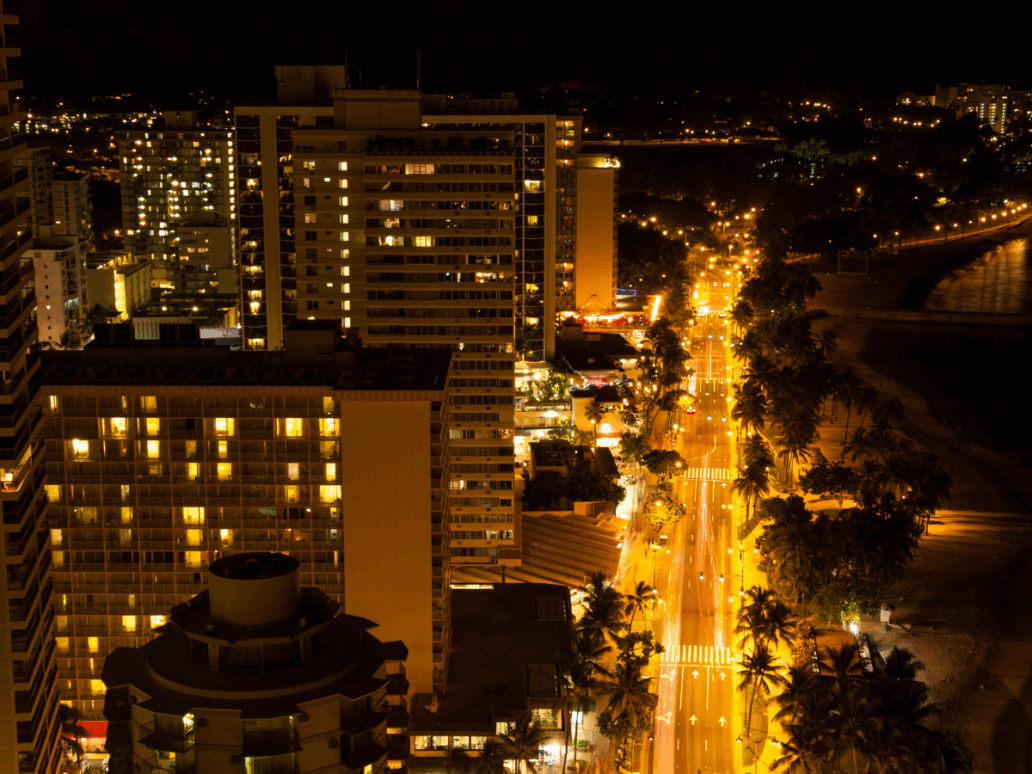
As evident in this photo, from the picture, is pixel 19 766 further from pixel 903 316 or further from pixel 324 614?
pixel 903 316

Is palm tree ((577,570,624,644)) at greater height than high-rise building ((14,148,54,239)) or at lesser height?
lesser

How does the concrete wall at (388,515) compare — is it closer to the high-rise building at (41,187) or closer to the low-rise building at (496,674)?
the low-rise building at (496,674)

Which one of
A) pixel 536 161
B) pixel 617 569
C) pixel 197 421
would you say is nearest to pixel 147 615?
pixel 197 421

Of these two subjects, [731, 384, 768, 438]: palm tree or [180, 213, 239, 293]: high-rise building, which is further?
[180, 213, 239, 293]: high-rise building

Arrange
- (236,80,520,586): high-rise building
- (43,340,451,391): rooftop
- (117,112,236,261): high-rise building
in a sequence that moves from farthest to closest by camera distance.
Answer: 1. (117,112,236,261): high-rise building
2. (236,80,520,586): high-rise building
3. (43,340,451,391): rooftop

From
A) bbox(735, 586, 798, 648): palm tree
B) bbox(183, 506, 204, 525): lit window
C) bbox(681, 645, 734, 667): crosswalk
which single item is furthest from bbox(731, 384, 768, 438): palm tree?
bbox(183, 506, 204, 525): lit window

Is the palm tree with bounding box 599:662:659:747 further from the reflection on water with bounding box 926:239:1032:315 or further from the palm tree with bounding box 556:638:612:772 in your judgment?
the reflection on water with bounding box 926:239:1032:315

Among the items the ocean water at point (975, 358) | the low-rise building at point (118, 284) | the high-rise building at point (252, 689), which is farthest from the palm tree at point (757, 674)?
the low-rise building at point (118, 284)

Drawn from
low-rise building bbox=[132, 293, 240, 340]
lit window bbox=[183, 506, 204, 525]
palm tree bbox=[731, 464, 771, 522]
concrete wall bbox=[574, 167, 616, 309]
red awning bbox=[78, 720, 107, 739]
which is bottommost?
red awning bbox=[78, 720, 107, 739]
